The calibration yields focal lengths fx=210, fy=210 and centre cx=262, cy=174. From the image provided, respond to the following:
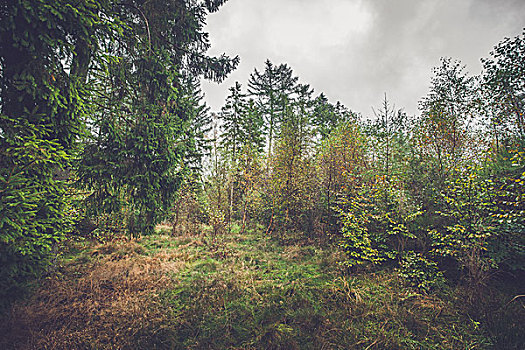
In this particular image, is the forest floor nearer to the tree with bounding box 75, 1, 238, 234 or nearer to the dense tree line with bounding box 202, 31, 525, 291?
the dense tree line with bounding box 202, 31, 525, 291

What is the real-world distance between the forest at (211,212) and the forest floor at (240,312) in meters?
0.03

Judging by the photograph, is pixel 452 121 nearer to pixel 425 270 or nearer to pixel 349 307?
pixel 425 270

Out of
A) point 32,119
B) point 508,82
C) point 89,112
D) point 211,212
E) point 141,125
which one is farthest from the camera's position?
point 211,212

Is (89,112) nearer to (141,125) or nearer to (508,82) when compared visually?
(141,125)

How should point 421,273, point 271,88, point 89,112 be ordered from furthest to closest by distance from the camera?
point 271,88 → point 421,273 → point 89,112

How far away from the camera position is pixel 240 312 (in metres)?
4.37

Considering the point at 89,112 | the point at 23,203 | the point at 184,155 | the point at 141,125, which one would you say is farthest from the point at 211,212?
the point at 23,203

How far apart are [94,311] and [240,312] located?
2854 mm

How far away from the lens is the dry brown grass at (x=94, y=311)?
11.0 ft

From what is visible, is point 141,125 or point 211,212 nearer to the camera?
point 141,125

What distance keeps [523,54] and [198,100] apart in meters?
20.3

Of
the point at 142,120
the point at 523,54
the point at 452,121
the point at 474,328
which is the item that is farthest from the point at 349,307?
the point at 523,54

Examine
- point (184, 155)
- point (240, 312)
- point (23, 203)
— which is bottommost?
point (240, 312)

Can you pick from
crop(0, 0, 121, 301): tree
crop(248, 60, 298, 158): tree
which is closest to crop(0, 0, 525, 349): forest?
crop(0, 0, 121, 301): tree
